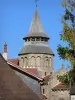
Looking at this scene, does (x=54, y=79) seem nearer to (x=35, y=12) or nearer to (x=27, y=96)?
(x=35, y=12)

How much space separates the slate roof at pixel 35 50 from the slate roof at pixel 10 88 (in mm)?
90572

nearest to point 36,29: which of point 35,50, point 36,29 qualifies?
point 36,29

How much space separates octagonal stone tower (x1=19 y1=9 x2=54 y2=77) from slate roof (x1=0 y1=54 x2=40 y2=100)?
88.1 metres

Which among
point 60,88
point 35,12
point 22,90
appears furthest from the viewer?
point 35,12

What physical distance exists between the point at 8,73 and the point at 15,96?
179 cm

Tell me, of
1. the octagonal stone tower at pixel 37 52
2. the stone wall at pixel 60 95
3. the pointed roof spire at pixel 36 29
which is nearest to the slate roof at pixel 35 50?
the octagonal stone tower at pixel 37 52

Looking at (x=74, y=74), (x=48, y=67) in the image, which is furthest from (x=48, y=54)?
(x=74, y=74)

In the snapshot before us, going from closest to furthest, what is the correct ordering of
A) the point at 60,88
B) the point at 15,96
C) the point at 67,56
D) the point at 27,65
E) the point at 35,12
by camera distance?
the point at 15,96
the point at 67,56
the point at 60,88
the point at 27,65
the point at 35,12

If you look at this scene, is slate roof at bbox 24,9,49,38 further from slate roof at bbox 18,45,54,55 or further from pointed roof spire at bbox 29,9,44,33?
slate roof at bbox 18,45,54,55

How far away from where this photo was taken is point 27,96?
64.2 ft

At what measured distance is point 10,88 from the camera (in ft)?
62.2

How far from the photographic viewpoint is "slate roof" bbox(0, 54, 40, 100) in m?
18.3

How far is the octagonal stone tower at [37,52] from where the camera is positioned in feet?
Result: 364

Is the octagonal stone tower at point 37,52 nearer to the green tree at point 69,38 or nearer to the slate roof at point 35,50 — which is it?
the slate roof at point 35,50
